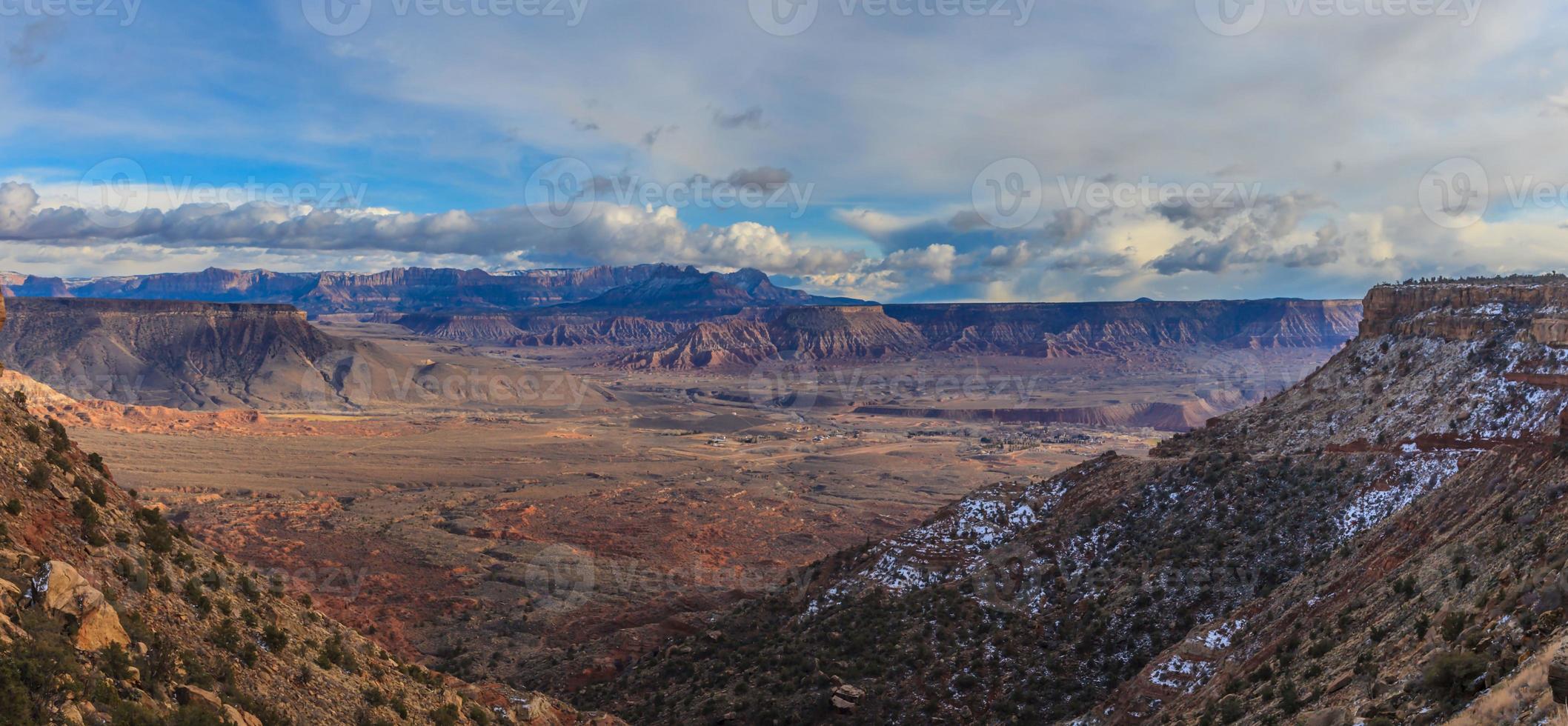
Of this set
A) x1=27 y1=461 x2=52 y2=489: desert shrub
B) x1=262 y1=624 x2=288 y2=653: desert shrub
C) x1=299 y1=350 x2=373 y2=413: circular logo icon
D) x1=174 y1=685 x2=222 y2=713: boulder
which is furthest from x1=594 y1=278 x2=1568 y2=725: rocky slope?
x1=299 y1=350 x2=373 y2=413: circular logo icon

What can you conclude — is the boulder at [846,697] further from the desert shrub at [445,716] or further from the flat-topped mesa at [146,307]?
the flat-topped mesa at [146,307]

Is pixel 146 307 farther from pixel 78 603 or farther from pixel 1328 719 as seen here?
pixel 1328 719

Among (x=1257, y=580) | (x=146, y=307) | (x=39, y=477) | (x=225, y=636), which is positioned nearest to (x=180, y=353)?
(x=146, y=307)

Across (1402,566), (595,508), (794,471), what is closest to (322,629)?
(1402,566)

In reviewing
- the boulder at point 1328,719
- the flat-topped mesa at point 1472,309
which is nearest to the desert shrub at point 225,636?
the boulder at point 1328,719

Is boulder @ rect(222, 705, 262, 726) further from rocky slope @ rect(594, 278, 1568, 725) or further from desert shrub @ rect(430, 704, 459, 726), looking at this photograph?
rocky slope @ rect(594, 278, 1568, 725)

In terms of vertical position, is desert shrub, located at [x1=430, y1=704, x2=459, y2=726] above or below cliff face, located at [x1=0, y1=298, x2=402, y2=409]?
below
